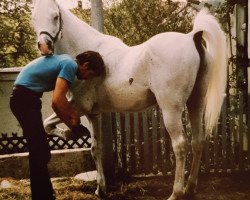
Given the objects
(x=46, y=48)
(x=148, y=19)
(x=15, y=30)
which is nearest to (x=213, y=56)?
(x=46, y=48)

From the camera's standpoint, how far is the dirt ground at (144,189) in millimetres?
5422

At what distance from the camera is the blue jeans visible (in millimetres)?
4250

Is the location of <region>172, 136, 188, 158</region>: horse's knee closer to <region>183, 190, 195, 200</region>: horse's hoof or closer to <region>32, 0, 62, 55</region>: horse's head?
<region>183, 190, 195, 200</region>: horse's hoof

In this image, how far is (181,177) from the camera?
4.60m

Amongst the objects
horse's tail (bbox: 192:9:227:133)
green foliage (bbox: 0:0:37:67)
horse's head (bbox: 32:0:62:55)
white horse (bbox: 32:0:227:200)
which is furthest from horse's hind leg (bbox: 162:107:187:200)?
green foliage (bbox: 0:0:37:67)

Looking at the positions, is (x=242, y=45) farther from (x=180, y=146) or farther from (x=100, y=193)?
(x=100, y=193)

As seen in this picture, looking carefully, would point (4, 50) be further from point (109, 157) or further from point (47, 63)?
point (47, 63)

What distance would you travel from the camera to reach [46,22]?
4754 millimetres

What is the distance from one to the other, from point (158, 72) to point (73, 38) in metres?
1.22

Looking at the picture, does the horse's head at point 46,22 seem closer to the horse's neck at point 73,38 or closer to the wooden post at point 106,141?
the horse's neck at point 73,38

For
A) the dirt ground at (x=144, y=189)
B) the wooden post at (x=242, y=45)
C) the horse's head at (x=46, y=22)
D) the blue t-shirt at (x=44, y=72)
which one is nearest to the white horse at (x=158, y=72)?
the horse's head at (x=46, y=22)

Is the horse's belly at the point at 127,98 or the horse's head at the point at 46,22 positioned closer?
the horse's head at the point at 46,22

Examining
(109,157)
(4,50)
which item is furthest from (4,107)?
(109,157)

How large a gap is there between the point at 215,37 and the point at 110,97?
4.50 ft
